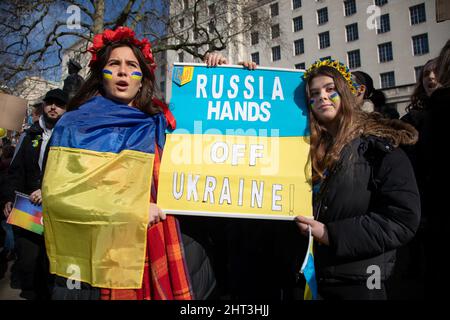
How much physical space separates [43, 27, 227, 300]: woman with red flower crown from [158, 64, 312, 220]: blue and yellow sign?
0.45ft

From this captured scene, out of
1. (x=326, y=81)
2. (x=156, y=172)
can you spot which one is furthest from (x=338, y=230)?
(x=156, y=172)

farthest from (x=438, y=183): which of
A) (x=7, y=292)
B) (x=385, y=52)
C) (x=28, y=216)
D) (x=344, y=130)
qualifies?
(x=385, y=52)

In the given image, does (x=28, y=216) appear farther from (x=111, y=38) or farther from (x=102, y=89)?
(x=111, y=38)

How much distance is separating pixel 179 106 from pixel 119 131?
1.26 ft

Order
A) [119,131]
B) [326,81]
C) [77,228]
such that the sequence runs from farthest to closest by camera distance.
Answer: [326,81] → [119,131] → [77,228]

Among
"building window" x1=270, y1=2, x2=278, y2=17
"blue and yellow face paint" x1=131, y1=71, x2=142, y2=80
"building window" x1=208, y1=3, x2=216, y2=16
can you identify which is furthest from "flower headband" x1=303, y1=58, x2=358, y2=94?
"building window" x1=270, y1=2, x2=278, y2=17

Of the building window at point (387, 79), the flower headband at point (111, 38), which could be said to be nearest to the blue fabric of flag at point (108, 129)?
the flower headband at point (111, 38)

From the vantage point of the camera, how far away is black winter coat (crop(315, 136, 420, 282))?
1.54 meters

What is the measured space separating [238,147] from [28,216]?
189 centimetres

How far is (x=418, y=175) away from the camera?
2.09 meters

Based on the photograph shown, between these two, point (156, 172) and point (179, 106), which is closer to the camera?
point (156, 172)

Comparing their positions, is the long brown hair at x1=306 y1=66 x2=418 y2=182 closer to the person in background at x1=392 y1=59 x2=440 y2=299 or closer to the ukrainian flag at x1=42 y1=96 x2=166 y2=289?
the person in background at x1=392 y1=59 x2=440 y2=299
